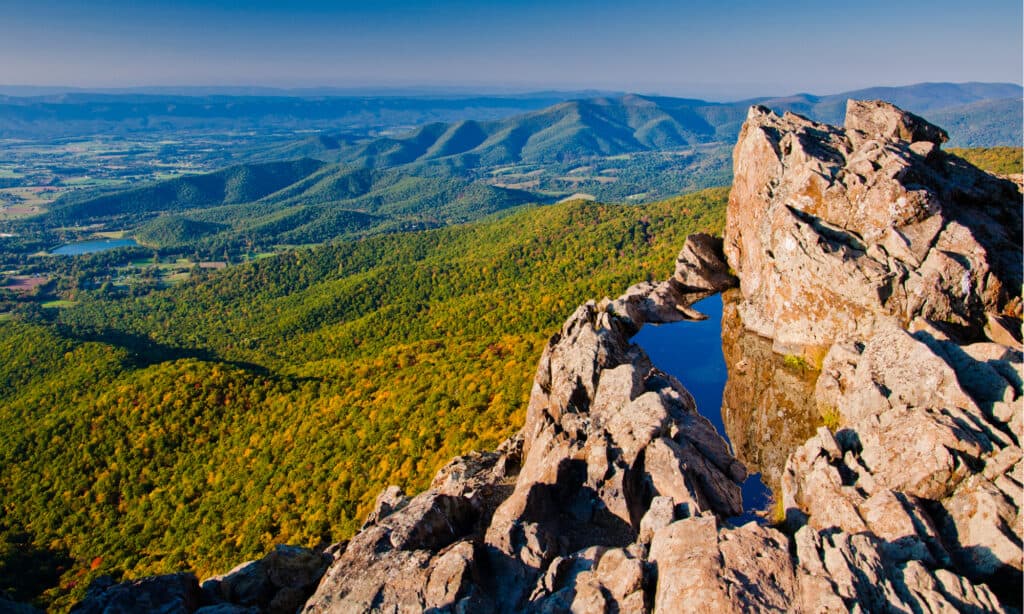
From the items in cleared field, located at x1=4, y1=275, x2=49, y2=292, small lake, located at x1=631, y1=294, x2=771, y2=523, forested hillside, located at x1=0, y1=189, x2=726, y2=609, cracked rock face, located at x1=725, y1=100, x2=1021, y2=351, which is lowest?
cleared field, located at x1=4, y1=275, x2=49, y2=292

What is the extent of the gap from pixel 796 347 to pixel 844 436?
Result: 28.1 feet

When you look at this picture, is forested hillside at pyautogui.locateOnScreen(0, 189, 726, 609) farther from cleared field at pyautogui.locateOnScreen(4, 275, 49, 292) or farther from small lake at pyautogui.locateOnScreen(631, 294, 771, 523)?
cleared field at pyautogui.locateOnScreen(4, 275, 49, 292)

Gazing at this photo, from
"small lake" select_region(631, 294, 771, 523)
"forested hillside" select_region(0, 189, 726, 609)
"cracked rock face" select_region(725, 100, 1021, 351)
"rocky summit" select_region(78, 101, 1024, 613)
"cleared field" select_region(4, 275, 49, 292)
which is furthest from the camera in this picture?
"cleared field" select_region(4, 275, 49, 292)

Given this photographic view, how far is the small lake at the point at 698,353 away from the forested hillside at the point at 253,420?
8674 millimetres

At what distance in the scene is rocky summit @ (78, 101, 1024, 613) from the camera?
1045 cm

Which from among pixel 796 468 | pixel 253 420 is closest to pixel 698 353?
pixel 796 468

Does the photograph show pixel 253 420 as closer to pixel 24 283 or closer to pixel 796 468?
pixel 796 468

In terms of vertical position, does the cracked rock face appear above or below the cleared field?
above

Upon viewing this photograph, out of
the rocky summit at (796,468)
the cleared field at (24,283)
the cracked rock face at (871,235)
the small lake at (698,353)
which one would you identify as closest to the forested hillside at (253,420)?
the small lake at (698,353)

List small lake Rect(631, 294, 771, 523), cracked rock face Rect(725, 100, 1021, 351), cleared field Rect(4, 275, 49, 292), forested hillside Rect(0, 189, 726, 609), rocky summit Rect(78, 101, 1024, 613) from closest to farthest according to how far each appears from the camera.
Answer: rocky summit Rect(78, 101, 1024, 613) → cracked rock face Rect(725, 100, 1021, 351) → small lake Rect(631, 294, 771, 523) → forested hillside Rect(0, 189, 726, 609) → cleared field Rect(4, 275, 49, 292)

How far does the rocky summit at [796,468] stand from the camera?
10.5 meters

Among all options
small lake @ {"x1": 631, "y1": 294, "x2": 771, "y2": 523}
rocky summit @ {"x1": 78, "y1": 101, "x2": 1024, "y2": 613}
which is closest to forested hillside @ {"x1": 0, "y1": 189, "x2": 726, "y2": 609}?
small lake @ {"x1": 631, "y1": 294, "x2": 771, "y2": 523}

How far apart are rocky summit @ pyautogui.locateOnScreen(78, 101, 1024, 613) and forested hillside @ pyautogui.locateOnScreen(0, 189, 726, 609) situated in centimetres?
1115

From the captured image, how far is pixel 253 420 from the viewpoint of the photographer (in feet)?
137
